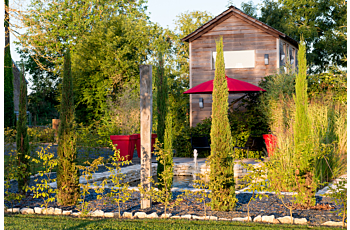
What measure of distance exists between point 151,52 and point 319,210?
18.6 m

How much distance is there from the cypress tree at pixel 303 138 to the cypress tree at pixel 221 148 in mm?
1125

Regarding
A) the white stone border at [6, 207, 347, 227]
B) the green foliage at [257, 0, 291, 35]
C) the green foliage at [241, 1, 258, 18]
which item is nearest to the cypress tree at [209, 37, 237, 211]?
the white stone border at [6, 207, 347, 227]

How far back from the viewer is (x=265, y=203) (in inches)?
239

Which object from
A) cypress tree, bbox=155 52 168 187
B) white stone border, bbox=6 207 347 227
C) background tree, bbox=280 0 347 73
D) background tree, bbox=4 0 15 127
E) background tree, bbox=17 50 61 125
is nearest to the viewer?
white stone border, bbox=6 207 347 227

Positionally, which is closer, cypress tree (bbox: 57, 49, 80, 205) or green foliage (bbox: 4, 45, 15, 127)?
cypress tree (bbox: 57, 49, 80, 205)

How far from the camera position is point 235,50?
15875mm

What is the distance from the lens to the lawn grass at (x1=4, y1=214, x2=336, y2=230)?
183 inches

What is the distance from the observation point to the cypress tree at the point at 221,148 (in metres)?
5.64

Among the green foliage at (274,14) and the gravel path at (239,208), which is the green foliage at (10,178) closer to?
the gravel path at (239,208)

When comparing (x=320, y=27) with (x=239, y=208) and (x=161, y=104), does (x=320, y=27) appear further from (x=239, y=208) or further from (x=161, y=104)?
(x=239, y=208)

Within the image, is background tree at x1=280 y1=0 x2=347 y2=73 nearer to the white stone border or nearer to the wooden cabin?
the wooden cabin

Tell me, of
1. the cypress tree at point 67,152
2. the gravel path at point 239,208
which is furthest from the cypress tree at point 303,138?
the cypress tree at point 67,152

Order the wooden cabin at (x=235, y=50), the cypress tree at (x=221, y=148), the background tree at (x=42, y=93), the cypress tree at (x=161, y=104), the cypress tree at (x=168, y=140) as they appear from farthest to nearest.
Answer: the background tree at (x=42, y=93) → the wooden cabin at (x=235, y=50) → the cypress tree at (x=161, y=104) → the cypress tree at (x=168, y=140) → the cypress tree at (x=221, y=148)

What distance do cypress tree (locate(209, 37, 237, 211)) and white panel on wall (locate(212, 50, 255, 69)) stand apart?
407 inches
